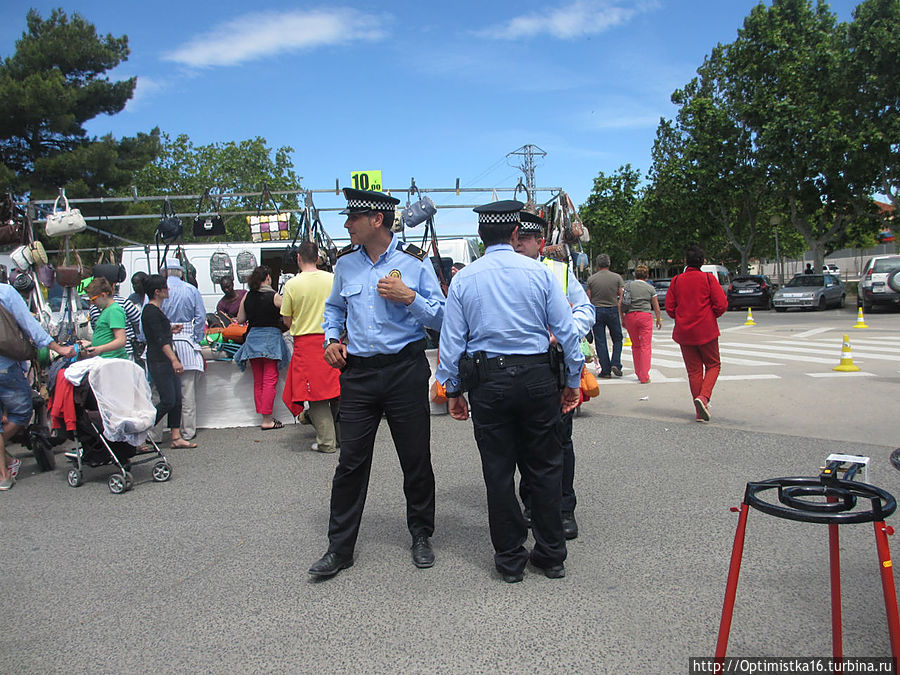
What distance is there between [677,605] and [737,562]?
3.14ft

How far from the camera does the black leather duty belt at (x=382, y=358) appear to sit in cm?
386

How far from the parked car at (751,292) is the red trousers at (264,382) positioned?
26058 millimetres

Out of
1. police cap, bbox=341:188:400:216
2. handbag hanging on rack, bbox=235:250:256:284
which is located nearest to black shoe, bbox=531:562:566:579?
police cap, bbox=341:188:400:216

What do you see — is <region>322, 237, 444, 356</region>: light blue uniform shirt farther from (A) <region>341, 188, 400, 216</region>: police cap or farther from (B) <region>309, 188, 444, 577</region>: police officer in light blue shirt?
(A) <region>341, 188, 400, 216</region>: police cap

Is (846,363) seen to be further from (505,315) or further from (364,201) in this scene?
(364,201)

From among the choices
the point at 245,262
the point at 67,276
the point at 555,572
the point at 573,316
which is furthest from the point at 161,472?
the point at 245,262

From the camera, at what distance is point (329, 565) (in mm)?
3771

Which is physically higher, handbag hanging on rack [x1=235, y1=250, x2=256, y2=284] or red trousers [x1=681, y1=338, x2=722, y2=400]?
handbag hanging on rack [x1=235, y1=250, x2=256, y2=284]

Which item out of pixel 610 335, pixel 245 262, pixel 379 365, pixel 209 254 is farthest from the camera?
pixel 209 254

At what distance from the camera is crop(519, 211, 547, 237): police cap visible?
398cm

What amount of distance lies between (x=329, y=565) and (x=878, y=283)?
2379cm

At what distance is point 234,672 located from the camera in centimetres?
287

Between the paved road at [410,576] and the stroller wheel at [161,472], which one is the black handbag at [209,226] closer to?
the paved road at [410,576]

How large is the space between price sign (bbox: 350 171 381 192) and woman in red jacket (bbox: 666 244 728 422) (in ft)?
17.8
